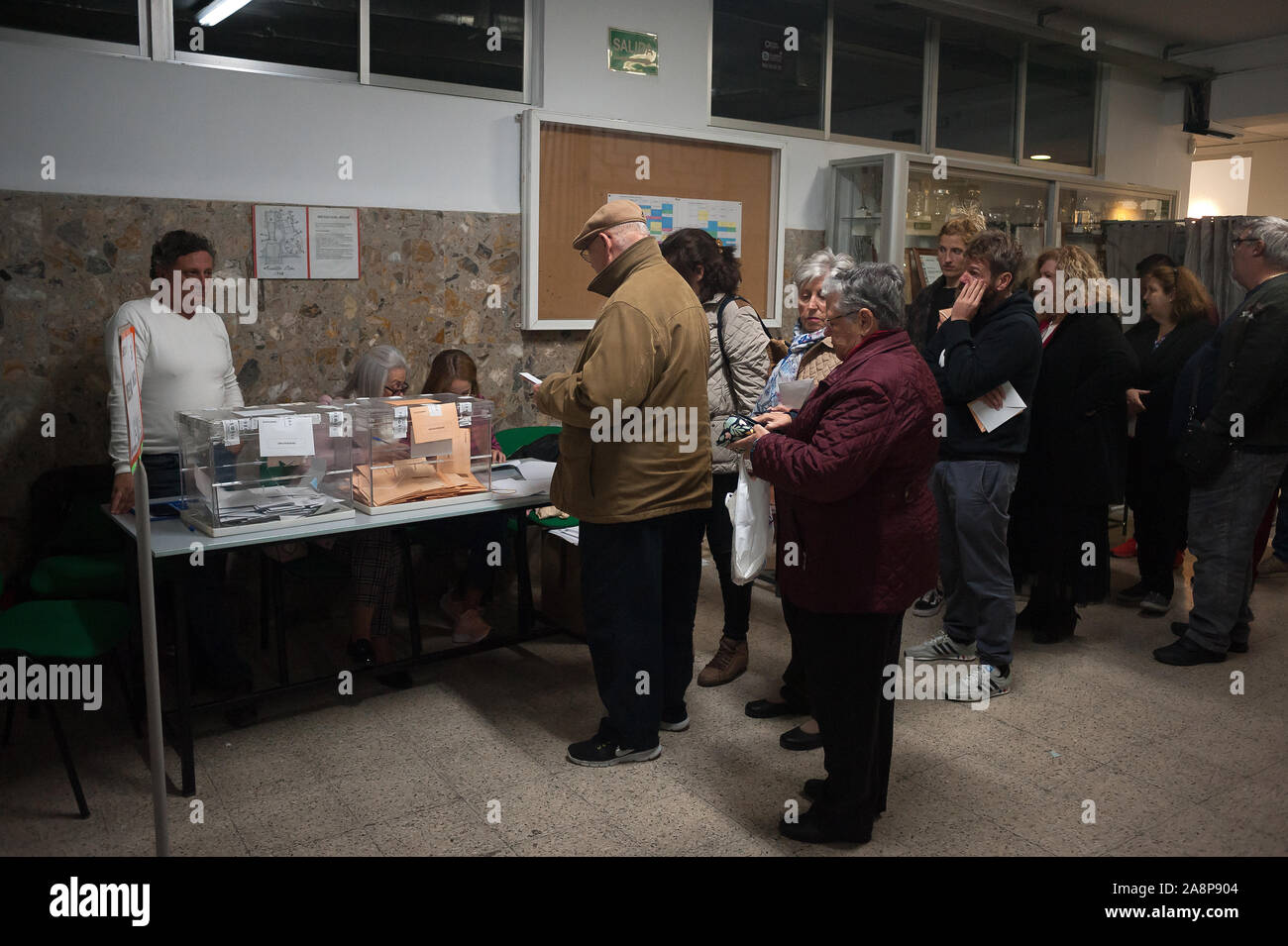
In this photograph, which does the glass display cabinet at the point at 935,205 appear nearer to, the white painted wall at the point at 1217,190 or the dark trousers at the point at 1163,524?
the dark trousers at the point at 1163,524

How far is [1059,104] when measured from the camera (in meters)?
7.59

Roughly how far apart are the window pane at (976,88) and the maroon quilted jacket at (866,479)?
505 centimetres

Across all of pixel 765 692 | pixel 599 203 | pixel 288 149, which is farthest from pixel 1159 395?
pixel 288 149

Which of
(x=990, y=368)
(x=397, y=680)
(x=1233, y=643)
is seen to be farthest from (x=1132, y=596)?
(x=397, y=680)

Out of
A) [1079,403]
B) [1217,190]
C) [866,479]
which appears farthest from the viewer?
[1217,190]

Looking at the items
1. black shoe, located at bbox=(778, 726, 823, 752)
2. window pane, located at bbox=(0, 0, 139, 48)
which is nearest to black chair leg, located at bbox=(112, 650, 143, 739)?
black shoe, located at bbox=(778, 726, 823, 752)

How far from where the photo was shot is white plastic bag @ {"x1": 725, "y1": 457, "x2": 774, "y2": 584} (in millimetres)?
2838

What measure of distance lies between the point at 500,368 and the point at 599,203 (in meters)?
1.05

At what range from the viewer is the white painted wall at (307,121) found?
3.69m

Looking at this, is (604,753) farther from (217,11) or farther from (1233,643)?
(217,11)

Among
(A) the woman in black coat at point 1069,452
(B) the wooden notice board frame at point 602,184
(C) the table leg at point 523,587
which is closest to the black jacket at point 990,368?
(A) the woman in black coat at point 1069,452

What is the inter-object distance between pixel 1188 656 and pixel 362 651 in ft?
11.0

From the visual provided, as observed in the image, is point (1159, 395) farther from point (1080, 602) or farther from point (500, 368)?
point (500, 368)

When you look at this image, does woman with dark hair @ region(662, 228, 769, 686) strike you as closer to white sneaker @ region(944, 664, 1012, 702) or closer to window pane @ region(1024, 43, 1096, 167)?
white sneaker @ region(944, 664, 1012, 702)
